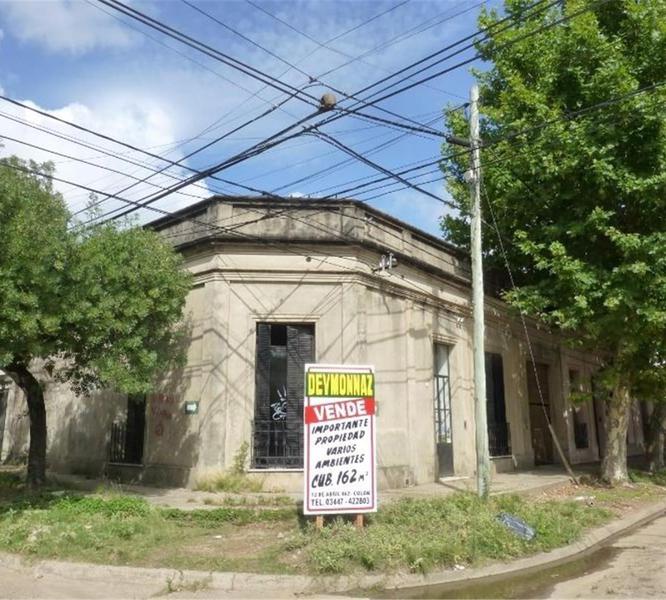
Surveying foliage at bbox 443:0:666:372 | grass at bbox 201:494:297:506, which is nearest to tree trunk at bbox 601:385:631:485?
foliage at bbox 443:0:666:372

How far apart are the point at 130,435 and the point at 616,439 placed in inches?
462

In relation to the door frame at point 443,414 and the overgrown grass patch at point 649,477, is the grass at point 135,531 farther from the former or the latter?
the overgrown grass patch at point 649,477

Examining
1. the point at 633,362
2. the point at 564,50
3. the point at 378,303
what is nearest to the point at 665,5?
the point at 564,50

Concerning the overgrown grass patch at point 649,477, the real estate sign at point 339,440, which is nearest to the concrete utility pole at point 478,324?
the real estate sign at point 339,440

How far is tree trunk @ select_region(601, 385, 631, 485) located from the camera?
15.0m

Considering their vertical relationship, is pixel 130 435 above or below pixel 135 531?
above

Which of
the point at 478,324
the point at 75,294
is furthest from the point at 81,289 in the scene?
the point at 478,324

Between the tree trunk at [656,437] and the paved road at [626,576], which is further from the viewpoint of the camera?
the tree trunk at [656,437]

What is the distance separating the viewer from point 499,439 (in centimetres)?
1817

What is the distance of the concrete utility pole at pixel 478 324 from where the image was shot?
11352 mm

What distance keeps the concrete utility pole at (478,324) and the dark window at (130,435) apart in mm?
7793

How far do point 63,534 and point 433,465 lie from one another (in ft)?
30.1

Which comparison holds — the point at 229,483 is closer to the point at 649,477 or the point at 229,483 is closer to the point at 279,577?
the point at 279,577

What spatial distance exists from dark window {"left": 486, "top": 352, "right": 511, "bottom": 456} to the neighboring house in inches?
64.5
